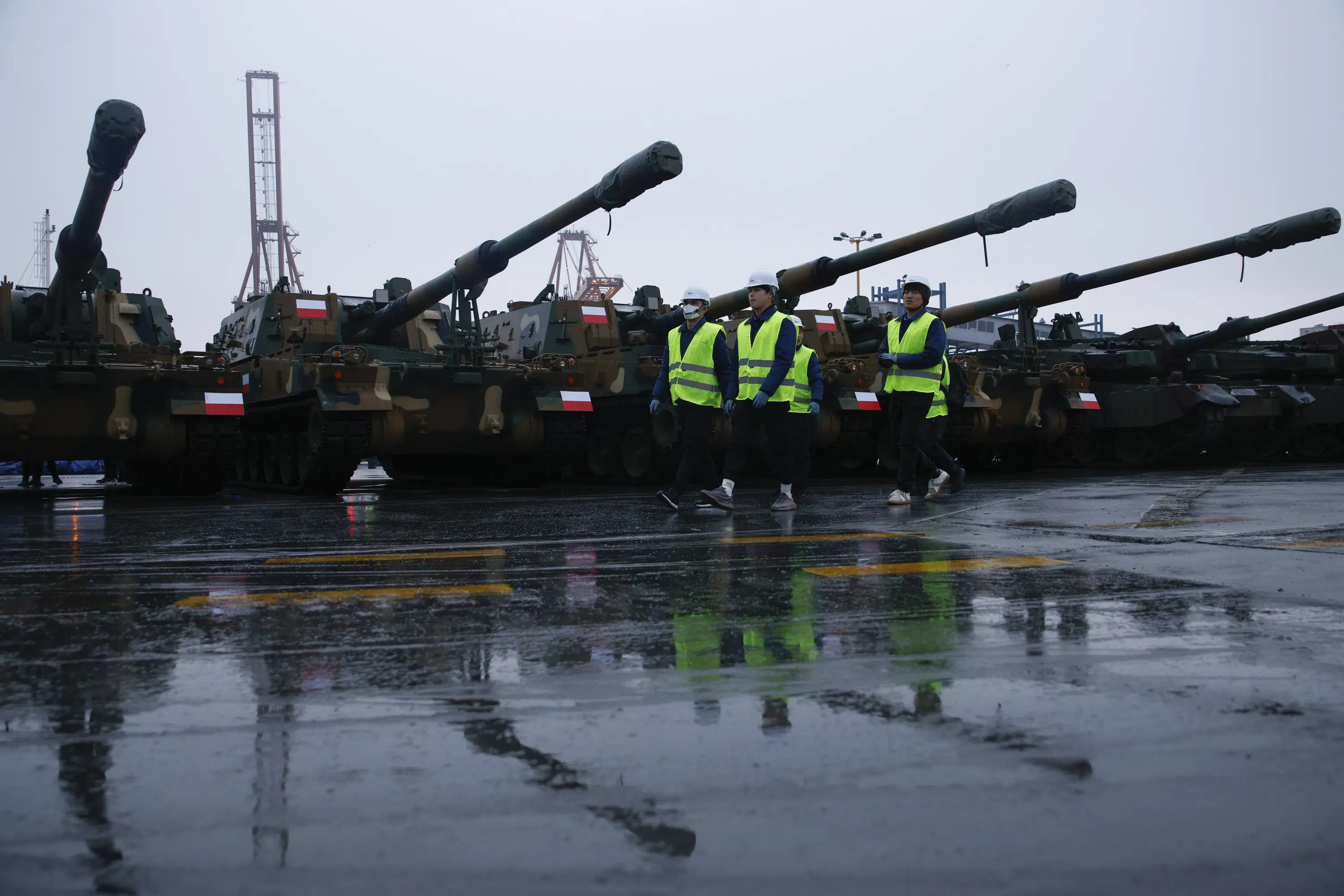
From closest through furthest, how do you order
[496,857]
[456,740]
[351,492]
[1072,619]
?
[496,857] < [456,740] < [1072,619] < [351,492]

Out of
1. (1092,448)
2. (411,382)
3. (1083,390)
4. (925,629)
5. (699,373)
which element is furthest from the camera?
(1092,448)

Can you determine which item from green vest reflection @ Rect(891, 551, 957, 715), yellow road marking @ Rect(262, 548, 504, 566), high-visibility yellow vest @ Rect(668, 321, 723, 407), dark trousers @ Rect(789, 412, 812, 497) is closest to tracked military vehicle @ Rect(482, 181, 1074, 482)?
high-visibility yellow vest @ Rect(668, 321, 723, 407)

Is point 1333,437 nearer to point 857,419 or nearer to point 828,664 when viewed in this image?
point 857,419

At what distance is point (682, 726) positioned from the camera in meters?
2.73

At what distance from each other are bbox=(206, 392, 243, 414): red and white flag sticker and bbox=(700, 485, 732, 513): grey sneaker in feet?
17.5

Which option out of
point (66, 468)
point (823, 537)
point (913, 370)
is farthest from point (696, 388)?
point (66, 468)

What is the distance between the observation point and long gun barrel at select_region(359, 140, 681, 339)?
36.4 feet

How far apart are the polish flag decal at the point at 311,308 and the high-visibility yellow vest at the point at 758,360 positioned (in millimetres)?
7756

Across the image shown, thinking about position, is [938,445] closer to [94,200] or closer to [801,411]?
[801,411]

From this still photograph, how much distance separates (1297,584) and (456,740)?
337cm

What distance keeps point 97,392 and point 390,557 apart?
7.06 m

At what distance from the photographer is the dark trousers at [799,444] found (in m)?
9.77

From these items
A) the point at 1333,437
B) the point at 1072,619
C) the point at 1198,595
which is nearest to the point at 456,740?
the point at 1072,619

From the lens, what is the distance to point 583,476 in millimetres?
17094
